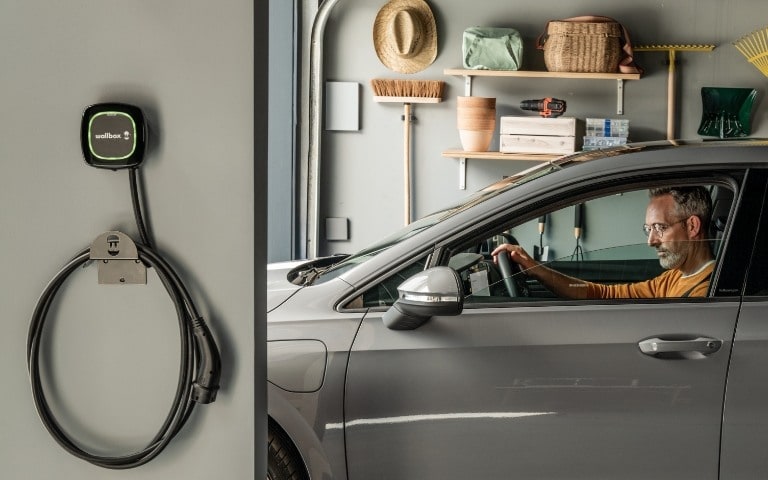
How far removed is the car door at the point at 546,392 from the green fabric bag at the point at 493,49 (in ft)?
11.1

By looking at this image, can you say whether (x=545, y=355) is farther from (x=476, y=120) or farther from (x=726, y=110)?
(x=726, y=110)

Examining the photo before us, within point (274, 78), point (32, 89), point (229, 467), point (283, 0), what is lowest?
point (229, 467)

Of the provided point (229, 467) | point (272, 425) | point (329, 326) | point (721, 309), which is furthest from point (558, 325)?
point (229, 467)

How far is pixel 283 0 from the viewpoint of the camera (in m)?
5.79

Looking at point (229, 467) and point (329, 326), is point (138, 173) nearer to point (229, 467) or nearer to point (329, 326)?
point (229, 467)

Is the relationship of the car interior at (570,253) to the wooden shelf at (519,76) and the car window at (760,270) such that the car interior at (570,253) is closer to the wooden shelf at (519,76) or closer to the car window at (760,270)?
the car window at (760,270)

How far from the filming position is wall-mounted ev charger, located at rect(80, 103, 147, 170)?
4.97 feet

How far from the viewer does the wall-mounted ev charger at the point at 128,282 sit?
152 centimetres

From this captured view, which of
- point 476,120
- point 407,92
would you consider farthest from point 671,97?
point 407,92

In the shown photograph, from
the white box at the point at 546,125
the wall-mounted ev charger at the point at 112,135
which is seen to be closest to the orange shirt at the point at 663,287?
the wall-mounted ev charger at the point at 112,135

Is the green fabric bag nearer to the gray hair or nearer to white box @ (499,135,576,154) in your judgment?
white box @ (499,135,576,154)

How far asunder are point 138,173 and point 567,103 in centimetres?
464

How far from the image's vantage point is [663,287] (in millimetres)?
2498

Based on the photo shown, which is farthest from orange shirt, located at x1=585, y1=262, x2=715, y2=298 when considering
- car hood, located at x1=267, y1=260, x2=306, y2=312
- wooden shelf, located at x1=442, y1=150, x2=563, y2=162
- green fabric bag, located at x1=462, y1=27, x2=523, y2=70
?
green fabric bag, located at x1=462, y1=27, x2=523, y2=70
